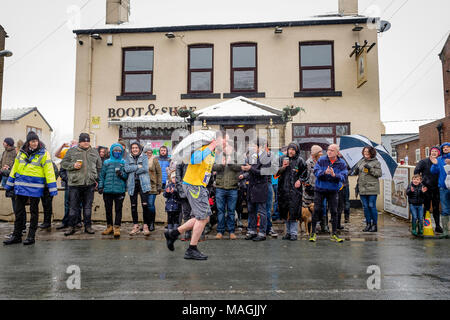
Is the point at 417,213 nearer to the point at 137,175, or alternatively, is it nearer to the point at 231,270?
the point at 231,270

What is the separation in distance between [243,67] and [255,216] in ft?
27.6

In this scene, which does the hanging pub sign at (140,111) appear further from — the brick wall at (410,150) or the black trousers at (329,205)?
the brick wall at (410,150)

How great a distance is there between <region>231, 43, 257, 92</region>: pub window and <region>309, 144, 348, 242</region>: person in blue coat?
765 centimetres

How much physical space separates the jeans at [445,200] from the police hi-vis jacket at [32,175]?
8246mm

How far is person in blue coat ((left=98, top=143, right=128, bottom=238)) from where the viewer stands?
7.67 metres

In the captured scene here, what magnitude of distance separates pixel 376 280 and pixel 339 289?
65cm

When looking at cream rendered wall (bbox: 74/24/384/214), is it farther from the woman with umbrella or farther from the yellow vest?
the yellow vest

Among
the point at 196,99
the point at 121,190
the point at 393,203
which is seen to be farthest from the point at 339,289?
the point at 196,99

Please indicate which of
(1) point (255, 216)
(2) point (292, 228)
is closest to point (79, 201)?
(1) point (255, 216)

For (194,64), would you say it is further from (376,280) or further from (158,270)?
(376,280)

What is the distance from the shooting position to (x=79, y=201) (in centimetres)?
808

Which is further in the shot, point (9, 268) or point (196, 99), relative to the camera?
point (196, 99)
